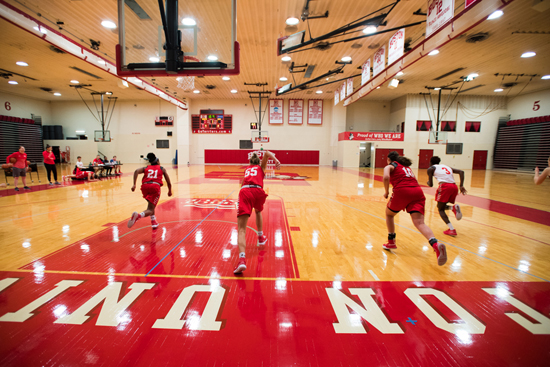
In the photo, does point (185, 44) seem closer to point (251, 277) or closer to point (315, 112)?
point (251, 277)

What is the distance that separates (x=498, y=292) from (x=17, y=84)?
2833cm

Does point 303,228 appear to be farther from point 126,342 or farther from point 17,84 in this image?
point 17,84

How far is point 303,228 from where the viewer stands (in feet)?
17.5

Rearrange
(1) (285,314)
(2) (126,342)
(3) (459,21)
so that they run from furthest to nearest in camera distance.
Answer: (3) (459,21)
(1) (285,314)
(2) (126,342)

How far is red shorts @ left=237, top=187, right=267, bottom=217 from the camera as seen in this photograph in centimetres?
350

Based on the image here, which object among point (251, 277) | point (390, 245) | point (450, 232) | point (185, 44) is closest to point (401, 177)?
point (390, 245)

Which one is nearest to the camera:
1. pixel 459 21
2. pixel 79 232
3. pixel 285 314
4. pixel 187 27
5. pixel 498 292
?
pixel 285 314

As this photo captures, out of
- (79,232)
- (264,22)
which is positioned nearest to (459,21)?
(264,22)

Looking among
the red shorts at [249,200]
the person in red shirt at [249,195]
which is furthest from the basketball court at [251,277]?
the red shorts at [249,200]

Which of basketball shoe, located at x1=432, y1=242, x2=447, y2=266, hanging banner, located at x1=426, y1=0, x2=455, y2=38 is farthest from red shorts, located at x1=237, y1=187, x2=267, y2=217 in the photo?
hanging banner, located at x1=426, y1=0, x2=455, y2=38

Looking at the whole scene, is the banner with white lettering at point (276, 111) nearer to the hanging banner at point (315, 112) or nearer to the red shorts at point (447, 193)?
the hanging banner at point (315, 112)

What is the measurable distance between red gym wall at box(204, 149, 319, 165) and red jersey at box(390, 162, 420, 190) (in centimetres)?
2083

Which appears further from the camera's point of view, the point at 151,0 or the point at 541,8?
the point at 541,8

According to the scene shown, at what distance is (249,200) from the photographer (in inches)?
143
